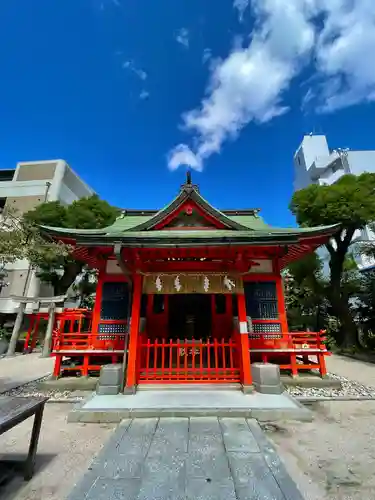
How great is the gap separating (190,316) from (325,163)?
138 feet

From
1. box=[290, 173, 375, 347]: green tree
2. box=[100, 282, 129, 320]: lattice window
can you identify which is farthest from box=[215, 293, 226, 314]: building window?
box=[290, 173, 375, 347]: green tree

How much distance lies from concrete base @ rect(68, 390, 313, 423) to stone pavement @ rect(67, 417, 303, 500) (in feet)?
1.49

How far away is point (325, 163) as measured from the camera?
41.1 m

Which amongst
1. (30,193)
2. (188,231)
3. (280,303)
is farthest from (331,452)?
(30,193)

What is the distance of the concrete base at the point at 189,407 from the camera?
540cm

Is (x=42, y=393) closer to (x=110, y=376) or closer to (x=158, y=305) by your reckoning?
(x=110, y=376)

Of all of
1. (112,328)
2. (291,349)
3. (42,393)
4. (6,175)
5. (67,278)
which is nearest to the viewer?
(42,393)

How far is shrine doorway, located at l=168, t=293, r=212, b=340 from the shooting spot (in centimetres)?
1108

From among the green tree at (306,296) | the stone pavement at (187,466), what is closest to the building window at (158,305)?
the stone pavement at (187,466)

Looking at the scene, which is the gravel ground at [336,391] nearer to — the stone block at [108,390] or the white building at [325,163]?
the stone block at [108,390]

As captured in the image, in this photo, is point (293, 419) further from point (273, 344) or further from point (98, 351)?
point (98, 351)

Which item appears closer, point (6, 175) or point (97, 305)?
point (97, 305)

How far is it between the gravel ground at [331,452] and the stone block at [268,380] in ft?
3.23

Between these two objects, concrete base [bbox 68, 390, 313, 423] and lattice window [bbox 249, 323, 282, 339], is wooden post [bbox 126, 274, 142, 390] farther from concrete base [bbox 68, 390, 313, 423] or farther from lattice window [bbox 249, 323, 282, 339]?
lattice window [bbox 249, 323, 282, 339]
